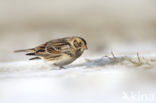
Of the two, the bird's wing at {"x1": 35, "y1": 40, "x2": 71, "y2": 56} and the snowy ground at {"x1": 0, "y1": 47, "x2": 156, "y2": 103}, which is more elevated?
the bird's wing at {"x1": 35, "y1": 40, "x2": 71, "y2": 56}

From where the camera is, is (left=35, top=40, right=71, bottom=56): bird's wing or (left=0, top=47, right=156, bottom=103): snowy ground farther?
(left=35, top=40, right=71, bottom=56): bird's wing

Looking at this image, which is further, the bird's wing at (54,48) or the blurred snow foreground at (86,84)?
the bird's wing at (54,48)

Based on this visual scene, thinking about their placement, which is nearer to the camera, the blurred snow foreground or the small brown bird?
the blurred snow foreground

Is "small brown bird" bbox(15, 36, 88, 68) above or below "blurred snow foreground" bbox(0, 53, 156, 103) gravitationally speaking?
above

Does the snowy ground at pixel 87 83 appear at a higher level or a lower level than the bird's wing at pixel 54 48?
lower

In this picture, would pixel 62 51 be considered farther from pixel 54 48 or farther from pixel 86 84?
pixel 86 84

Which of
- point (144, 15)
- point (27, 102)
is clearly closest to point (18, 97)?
point (27, 102)

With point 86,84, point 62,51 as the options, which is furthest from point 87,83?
point 62,51
